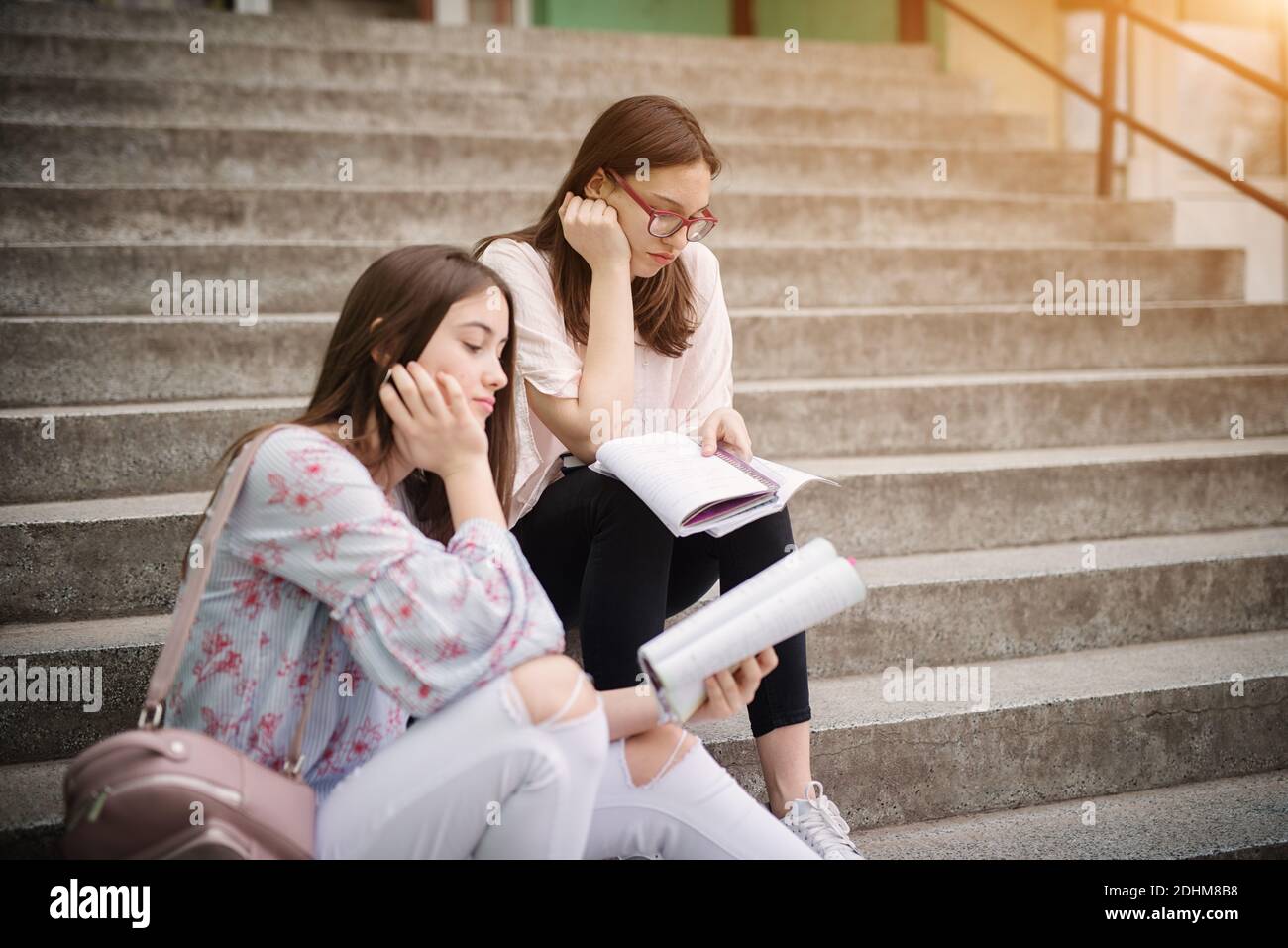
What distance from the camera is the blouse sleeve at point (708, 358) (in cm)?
216

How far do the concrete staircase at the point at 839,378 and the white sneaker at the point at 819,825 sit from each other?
19 centimetres

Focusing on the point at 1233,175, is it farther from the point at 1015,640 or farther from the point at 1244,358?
the point at 1015,640

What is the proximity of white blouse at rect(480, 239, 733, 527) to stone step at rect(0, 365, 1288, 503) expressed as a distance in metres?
0.59

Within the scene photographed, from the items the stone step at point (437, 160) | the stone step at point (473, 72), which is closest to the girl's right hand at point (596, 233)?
the stone step at point (437, 160)

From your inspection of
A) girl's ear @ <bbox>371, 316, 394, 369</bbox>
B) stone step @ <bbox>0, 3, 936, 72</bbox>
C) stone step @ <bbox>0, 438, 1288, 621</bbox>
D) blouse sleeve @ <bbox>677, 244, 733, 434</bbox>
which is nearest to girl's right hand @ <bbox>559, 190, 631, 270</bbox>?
blouse sleeve @ <bbox>677, 244, 733, 434</bbox>

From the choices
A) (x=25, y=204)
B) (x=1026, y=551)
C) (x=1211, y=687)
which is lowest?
(x=1211, y=687)

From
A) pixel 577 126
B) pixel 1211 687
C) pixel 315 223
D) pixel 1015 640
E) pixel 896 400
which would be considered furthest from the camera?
pixel 577 126

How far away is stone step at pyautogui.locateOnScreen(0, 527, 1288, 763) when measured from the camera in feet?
7.53

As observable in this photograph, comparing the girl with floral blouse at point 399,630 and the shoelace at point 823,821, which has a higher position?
the girl with floral blouse at point 399,630

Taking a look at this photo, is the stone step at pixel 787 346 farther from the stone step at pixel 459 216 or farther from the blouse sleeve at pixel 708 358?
the blouse sleeve at pixel 708 358
